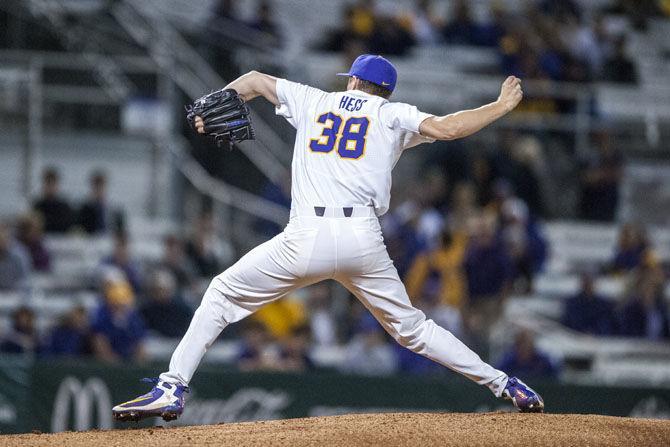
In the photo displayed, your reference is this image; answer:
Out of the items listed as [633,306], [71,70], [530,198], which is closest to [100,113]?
[71,70]

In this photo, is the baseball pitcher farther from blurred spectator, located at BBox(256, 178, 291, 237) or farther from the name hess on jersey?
blurred spectator, located at BBox(256, 178, 291, 237)

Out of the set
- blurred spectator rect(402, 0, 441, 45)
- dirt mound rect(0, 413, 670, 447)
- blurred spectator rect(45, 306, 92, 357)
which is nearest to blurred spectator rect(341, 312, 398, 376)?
blurred spectator rect(45, 306, 92, 357)

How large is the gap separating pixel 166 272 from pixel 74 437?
528 cm

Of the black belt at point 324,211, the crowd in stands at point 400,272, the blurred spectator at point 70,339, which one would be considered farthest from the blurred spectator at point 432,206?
the black belt at point 324,211

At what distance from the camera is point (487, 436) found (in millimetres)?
6516

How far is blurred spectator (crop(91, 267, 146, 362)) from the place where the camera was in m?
11.2

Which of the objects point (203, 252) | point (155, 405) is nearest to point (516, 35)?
point (203, 252)

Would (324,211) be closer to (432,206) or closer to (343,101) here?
(343,101)

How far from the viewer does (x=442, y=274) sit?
12375mm

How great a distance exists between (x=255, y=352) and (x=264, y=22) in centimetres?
500

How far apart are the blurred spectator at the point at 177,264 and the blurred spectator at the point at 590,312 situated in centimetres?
412

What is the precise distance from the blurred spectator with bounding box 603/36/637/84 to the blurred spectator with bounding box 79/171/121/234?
762 cm

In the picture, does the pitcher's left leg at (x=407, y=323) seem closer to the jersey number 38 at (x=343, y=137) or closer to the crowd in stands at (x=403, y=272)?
the jersey number 38 at (x=343, y=137)

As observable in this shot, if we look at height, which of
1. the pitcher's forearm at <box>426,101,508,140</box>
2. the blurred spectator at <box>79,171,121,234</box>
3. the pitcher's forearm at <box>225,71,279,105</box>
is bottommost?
the blurred spectator at <box>79,171,121,234</box>
